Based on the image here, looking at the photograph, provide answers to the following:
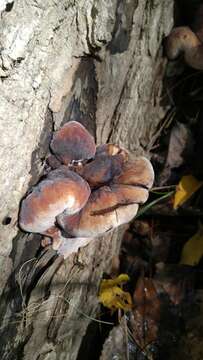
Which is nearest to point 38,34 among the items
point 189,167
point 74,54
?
point 74,54

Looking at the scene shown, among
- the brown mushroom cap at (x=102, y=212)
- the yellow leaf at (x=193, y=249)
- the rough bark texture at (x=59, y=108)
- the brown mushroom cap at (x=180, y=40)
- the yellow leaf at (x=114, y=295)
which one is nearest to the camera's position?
the rough bark texture at (x=59, y=108)

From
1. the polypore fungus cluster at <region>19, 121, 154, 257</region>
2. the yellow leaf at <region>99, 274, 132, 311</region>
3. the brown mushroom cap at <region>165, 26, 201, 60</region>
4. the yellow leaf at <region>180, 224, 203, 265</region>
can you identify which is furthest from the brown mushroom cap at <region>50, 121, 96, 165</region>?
the yellow leaf at <region>180, 224, 203, 265</region>

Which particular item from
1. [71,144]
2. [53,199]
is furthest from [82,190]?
[71,144]

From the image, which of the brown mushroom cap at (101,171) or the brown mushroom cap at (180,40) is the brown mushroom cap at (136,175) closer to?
the brown mushroom cap at (101,171)

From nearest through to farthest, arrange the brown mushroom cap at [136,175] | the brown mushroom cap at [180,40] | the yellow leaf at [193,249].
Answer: the brown mushroom cap at [136,175] < the brown mushroom cap at [180,40] < the yellow leaf at [193,249]

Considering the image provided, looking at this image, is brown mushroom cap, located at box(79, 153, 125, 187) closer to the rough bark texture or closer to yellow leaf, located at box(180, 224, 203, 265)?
the rough bark texture

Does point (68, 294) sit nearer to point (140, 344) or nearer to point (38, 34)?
point (140, 344)

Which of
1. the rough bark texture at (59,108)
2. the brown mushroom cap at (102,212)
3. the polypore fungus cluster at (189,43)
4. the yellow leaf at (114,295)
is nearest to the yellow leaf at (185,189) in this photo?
the rough bark texture at (59,108)

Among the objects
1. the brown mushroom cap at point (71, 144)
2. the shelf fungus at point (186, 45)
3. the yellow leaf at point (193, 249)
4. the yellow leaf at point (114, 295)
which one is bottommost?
the yellow leaf at point (114, 295)
